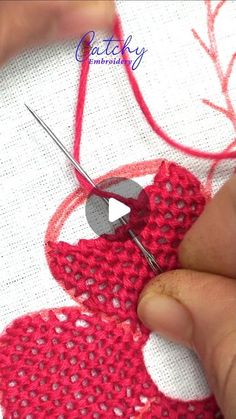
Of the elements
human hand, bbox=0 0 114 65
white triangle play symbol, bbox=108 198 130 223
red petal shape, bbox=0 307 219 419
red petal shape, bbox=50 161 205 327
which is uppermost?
human hand, bbox=0 0 114 65

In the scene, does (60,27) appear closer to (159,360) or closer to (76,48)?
(76,48)

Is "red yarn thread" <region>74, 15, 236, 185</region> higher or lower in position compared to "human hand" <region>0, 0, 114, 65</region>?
lower

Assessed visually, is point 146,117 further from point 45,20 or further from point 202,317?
point 202,317

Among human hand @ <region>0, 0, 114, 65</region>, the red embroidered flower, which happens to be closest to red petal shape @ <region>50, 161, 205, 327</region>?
the red embroidered flower

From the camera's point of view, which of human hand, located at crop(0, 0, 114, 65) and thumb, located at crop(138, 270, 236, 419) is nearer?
thumb, located at crop(138, 270, 236, 419)

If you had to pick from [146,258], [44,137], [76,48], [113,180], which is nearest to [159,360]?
[146,258]

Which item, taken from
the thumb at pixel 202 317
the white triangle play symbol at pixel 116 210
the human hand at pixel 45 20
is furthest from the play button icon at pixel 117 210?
the human hand at pixel 45 20

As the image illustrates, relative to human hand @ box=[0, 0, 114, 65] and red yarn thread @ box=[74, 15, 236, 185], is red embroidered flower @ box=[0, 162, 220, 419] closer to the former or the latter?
red yarn thread @ box=[74, 15, 236, 185]
